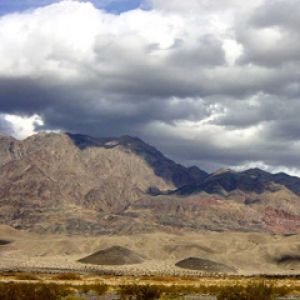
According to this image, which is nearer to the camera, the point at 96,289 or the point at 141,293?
the point at 141,293

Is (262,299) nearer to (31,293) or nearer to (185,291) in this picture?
(31,293)

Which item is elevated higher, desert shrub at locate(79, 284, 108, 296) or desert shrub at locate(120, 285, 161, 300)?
desert shrub at locate(120, 285, 161, 300)

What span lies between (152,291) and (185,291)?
2090 centimetres

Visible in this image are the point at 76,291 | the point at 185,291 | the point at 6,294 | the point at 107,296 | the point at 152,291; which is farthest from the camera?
the point at 185,291

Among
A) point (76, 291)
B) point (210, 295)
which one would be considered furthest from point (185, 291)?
point (76, 291)

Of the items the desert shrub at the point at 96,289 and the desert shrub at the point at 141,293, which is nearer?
the desert shrub at the point at 141,293

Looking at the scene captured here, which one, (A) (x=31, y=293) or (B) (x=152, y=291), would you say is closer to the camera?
Answer: (A) (x=31, y=293)

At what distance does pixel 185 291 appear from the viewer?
76.7 meters

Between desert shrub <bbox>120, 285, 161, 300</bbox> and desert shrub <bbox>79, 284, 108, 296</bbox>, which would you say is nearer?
desert shrub <bbox>120, 285, 161, 300</bbox>

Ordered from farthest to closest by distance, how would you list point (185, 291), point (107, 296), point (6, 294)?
1. point (185, 291)
2. point (107, 296)
3. point (6, 294)

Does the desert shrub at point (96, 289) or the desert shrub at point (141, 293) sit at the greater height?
the desert shrub at point (141, 293)

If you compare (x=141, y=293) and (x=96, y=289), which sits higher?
(x=141, y=293)

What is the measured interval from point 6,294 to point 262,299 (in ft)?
62.3

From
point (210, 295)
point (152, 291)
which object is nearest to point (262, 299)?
point (152, 291)
